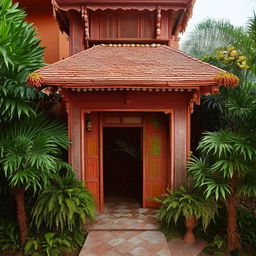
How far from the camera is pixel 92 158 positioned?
541 centimetres

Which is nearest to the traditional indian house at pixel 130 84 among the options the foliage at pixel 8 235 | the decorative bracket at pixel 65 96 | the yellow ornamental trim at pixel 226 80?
the decorative bracket at pixel 65 96

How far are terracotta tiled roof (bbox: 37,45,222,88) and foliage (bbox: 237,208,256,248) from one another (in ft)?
9.43

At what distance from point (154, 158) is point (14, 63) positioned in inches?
140

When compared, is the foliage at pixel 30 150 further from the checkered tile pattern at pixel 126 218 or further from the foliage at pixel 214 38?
the foliage at pixel 214 38

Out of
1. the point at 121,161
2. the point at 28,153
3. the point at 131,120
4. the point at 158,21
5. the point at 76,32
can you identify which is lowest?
the point at 121,161

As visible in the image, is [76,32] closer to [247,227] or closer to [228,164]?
[228,164]


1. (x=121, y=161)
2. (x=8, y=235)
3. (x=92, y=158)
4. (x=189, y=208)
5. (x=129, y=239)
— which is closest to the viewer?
(x=189, y=208)

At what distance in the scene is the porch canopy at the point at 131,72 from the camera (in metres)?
4.20

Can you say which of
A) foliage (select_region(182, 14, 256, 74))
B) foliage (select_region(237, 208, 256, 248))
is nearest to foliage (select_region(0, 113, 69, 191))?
foliage (select_region(237, 208, 256, 248))

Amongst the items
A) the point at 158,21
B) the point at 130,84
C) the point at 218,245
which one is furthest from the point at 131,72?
the point at 218,245

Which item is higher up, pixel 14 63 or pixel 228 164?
pixel 14 63

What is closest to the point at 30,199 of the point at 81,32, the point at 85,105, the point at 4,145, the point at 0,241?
the point at 0,241

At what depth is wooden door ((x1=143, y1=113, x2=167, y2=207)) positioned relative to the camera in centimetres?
560

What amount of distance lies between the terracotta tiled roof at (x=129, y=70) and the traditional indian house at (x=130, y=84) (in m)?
0.02
